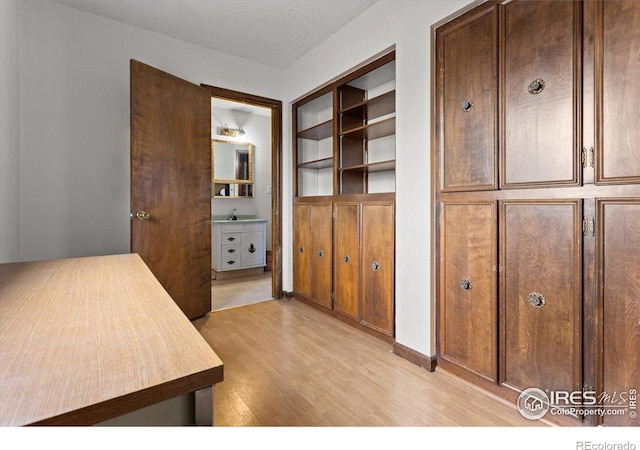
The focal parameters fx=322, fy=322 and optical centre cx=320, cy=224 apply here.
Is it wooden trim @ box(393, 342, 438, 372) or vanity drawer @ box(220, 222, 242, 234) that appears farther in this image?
vanity drawer @ box(220, 222, 242, 234)

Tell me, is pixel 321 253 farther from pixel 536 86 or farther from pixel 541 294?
pixel 536 86

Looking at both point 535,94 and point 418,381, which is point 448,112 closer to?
point 535,94

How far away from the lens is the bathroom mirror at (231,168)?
473 cm

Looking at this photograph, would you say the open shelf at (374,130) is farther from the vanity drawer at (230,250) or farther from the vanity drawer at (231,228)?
the vanity drawer at (230,250)

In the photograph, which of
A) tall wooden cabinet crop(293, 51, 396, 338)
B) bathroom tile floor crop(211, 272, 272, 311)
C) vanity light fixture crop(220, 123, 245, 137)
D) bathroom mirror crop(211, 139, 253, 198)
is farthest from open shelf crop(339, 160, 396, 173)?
vanity light fixture crop(220, 123, 245, 137)

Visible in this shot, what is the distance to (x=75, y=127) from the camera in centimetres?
250

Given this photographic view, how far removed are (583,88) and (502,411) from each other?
5.05 feet

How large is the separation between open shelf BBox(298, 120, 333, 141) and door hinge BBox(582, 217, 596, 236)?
2119 mm

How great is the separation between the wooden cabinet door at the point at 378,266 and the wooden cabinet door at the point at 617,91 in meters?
1.22

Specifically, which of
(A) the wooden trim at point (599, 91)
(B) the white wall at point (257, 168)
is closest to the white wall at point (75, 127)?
(B) the white wall at point (257, 168)

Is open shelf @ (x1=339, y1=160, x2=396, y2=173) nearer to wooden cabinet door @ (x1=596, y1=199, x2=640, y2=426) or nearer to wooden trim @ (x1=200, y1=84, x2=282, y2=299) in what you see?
wooden trim @ (x1=200, y1=84, x2=282, y2=299)

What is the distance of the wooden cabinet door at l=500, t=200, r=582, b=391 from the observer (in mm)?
1439

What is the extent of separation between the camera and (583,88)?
139 centimetres

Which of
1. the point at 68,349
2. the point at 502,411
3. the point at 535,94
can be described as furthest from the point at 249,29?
the point at 502,411
